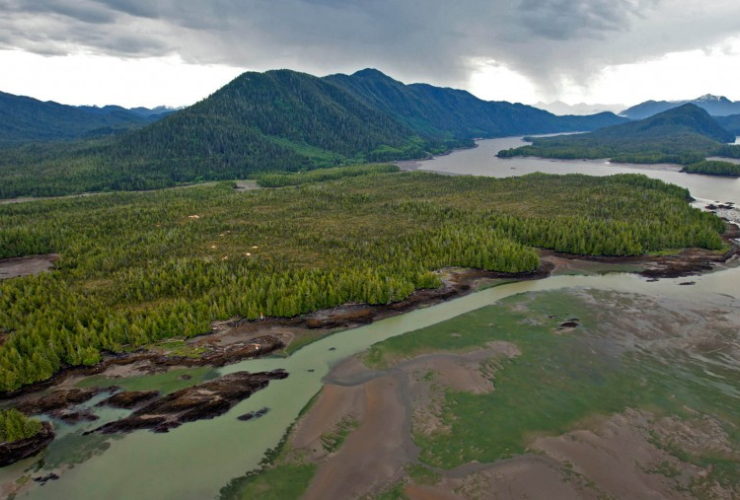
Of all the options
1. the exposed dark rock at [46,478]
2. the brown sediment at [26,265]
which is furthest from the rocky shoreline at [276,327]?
the brown sediment at [26,265]

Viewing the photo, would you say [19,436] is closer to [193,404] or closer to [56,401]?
[56,401]

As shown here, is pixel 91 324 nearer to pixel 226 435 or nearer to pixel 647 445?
pixel 226 435

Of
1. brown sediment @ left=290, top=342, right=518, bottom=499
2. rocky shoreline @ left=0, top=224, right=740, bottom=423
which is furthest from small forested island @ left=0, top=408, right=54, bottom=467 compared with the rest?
brown sediment @ left=290, top=342, right=518, bottom=499

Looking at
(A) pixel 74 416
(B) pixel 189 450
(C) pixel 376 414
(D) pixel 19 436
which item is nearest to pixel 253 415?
(B) pixel 189 450

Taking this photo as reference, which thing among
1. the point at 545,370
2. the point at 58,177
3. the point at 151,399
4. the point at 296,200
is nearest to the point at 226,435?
the point at 151,399

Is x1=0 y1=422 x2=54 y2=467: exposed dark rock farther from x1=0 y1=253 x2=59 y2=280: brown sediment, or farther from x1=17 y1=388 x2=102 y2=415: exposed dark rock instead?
x1=0 y1=253 x2=59 y2=280: brown sediment
